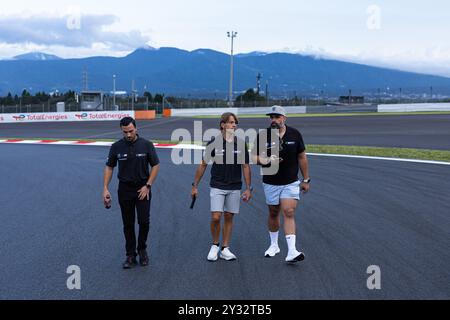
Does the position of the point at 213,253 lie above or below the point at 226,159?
below

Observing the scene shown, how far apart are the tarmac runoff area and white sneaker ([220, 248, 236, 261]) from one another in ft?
0.29

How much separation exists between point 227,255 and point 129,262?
1.14m

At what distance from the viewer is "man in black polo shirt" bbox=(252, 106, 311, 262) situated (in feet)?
21.0

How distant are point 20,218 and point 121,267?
3.51 m

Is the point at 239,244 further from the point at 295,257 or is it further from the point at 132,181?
the point at 132,181

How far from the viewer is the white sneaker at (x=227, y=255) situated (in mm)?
6578

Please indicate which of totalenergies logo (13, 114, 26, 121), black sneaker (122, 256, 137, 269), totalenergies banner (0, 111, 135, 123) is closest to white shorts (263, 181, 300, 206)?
black sneaker (122, 256, 137, 269)

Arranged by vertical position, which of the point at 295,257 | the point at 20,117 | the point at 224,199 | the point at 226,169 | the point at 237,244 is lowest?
the point at 237,244

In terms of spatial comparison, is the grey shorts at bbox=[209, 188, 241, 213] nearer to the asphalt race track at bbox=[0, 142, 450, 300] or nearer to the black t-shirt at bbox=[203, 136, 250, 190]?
the black t-shirt at bbox=[203, 136, 250, 190]

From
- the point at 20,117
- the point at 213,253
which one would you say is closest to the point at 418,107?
the point at 20,117

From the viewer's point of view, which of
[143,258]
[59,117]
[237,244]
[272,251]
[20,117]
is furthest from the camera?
[59,117]

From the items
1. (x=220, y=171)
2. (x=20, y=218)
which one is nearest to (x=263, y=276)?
(x=220, y=171)

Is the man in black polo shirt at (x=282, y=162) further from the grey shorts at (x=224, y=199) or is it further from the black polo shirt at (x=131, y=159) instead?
the black polo shirt at (x=131, y=159)

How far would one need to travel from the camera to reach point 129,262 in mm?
6340
